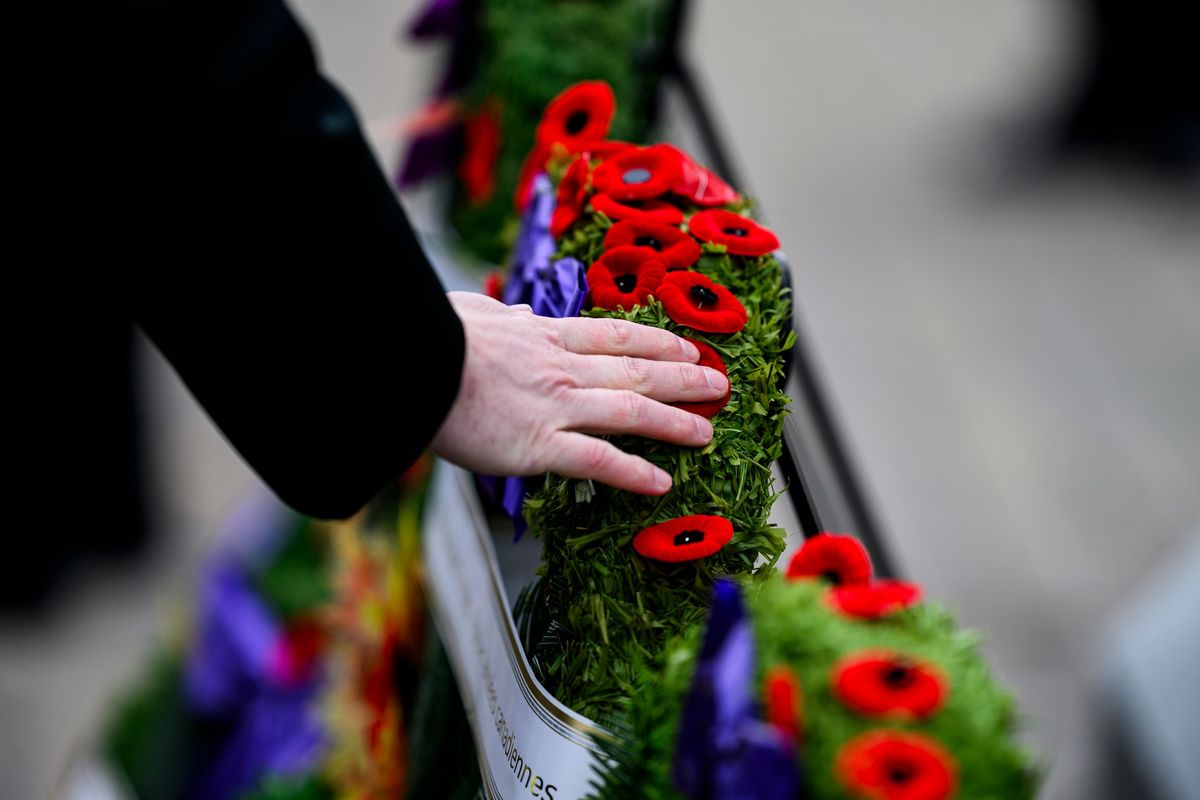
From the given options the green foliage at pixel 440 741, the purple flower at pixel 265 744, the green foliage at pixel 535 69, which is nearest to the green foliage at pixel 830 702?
the green foliage at pixel 440 741

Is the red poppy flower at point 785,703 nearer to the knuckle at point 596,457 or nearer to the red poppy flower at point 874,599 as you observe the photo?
the red poppy flower at point 874,599

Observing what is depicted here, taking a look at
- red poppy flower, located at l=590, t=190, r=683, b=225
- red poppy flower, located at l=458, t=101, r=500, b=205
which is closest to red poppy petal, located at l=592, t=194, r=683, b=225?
red poppy flower, located at l=590, t=190, r=683, b=225

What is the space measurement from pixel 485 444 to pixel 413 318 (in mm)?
A: 82

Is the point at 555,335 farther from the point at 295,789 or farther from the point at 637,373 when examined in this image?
the point at 295,789

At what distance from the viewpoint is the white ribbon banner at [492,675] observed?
0.58 m

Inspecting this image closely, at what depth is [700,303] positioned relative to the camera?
0.67 m

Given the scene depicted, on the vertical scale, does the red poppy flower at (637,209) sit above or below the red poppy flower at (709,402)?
above

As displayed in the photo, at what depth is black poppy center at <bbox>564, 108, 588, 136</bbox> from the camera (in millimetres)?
868

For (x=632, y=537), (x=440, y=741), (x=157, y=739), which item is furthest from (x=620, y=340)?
(x=157, y=739)

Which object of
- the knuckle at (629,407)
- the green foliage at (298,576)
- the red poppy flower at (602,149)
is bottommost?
the green foliage at (298,576)

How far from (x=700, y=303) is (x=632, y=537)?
0.47 ft

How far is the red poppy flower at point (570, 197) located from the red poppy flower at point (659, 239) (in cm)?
4

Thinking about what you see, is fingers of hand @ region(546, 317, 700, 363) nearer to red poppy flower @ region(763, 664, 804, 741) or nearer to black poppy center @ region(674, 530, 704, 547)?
black poppy center @ region(674, 530, 704, 547)

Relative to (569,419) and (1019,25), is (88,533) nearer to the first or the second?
(569,419)
